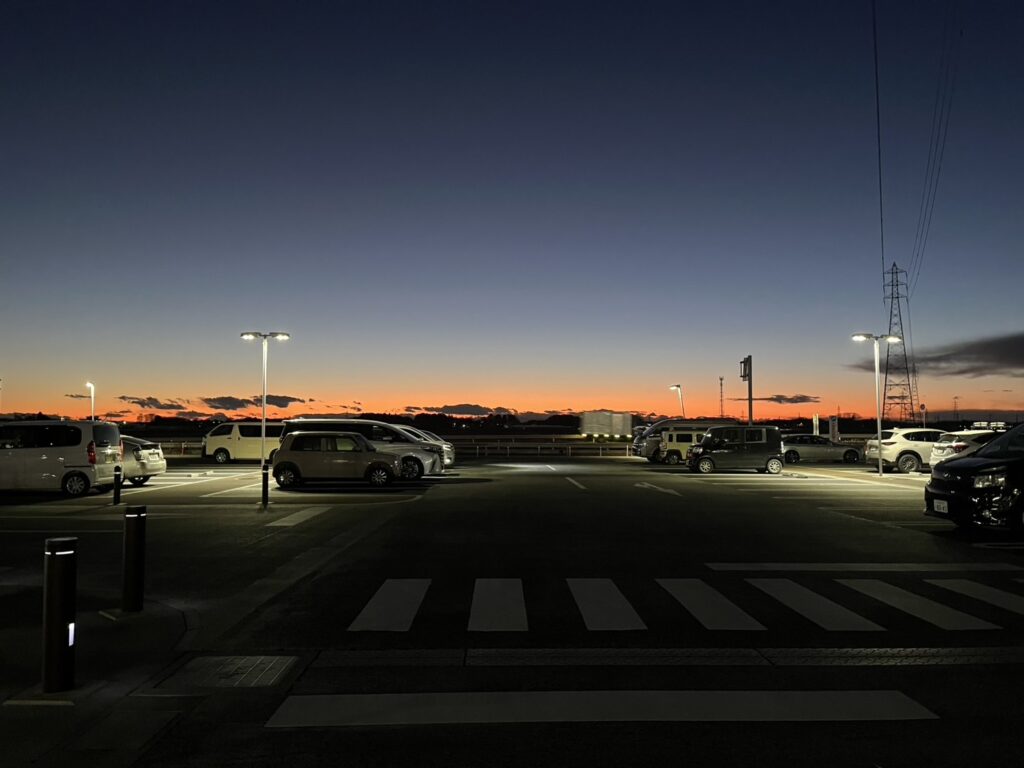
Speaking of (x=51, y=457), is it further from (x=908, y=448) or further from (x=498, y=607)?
(x=908, y=448)

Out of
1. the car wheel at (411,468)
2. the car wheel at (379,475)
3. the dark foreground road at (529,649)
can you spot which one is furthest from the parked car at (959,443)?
the car wheel at (379,475)

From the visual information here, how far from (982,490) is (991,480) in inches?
8.3

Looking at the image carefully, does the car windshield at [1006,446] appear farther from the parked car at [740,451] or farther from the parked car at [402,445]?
the parked car at [740,451]

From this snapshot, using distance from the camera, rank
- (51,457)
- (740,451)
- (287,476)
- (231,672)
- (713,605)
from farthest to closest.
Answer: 1. (740,451)
2. (287,476)
3. (51,457)
4. (713,605)
5. (231,672)

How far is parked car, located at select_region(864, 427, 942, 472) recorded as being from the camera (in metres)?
33.5

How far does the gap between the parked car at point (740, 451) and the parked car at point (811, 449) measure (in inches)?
370

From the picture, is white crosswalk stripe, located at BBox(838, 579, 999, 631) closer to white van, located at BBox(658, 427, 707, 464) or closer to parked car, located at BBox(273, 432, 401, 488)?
parked car, located at BBox(273, 432, 401, 488)

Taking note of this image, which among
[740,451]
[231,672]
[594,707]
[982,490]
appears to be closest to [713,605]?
[594,707]

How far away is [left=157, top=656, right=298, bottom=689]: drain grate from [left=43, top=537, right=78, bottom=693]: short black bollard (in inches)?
23.6

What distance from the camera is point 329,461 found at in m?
24.7

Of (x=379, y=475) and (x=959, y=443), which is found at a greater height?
(x=959, y=443)

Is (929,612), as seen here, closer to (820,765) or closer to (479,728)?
(820,765)

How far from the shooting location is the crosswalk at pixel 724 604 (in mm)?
7711

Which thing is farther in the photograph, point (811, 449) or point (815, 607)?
point (811, 449)
